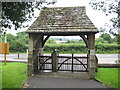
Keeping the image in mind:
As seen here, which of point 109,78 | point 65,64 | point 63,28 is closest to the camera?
point 109,78

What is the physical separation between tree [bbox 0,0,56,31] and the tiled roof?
2745 mm

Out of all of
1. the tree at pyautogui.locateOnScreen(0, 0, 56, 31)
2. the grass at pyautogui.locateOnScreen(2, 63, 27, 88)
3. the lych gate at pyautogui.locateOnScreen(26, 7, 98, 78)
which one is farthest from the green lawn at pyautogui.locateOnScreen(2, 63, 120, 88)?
the tree at pyautogui.locateOnScreen(0, 0, 56, 31)

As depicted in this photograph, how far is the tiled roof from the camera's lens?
854 cm

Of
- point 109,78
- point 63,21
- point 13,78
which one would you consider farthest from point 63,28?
point 13,78

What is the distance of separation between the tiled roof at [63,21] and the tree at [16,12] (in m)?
2.75

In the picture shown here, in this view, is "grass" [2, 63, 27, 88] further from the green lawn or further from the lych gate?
the lych gate

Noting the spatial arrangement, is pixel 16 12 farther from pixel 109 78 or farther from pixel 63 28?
pixel 109 78

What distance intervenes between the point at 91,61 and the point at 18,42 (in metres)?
19.8

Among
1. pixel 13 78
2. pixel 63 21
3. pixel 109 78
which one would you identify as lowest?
pixel 109 78

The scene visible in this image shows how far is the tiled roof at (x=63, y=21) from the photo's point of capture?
8541 mm

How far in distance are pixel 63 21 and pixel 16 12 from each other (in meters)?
4.33

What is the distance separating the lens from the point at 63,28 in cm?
864

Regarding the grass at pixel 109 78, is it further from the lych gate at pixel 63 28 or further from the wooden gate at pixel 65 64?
the wooden gate at pixel 65 64

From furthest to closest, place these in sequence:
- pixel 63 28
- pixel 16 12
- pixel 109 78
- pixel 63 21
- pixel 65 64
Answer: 1. pixel 65 64
2. pixel 63 21
3. pixel 63 28
4. pixel 109 78
5. pixel 16 12
